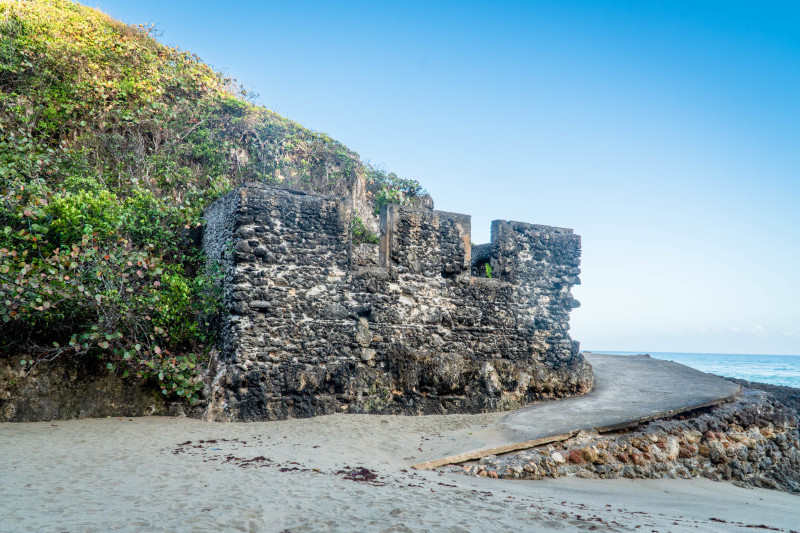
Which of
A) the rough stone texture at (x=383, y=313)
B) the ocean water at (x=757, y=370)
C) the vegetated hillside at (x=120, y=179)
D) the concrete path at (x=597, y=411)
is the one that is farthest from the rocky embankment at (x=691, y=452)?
the ocean water at (x=757, y=370)

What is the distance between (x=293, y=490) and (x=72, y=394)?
4770 mm

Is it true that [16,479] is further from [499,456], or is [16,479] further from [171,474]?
[499,456]

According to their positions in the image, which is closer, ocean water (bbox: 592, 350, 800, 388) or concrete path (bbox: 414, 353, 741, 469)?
concrete path (bbox: 414, 353, 741, 469)

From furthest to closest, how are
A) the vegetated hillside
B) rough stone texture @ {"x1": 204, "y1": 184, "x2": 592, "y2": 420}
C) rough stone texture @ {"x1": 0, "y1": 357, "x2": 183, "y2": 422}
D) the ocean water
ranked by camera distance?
the ocean water
rough stone texture @ {"x1": 204, "y1": 184, "x2": 592, "y2": 420}
the vegetated hillside
rough stone texture @ {"x1": 0, "y1": 357, "x2": 183, "y2": 422}

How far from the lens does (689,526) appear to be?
441 cm

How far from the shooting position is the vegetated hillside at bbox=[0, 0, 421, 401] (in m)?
7.54

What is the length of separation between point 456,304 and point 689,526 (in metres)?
5.89

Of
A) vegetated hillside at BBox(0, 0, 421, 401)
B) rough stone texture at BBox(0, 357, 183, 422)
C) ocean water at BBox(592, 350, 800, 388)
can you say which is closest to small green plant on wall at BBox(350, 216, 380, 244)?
vegetated hillside at BBox(0, 0, 421, 401)

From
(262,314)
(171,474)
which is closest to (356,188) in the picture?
(262,314)

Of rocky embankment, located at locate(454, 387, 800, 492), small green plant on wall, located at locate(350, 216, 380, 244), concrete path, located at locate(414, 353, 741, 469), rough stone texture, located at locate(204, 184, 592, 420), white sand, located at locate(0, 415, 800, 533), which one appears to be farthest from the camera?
small green plant on wall, located at locate(350, 216, 380, 244)

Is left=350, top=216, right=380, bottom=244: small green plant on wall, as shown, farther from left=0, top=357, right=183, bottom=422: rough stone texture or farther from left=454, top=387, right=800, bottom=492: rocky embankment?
left=454, top=387, right=800, bottom=492: rocky embankment

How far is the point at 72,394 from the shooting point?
295 inches

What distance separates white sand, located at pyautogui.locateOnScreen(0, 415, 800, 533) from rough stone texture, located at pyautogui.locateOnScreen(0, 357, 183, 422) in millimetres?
282

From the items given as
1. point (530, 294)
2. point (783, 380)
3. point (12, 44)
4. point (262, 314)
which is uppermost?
point (12, 44)
